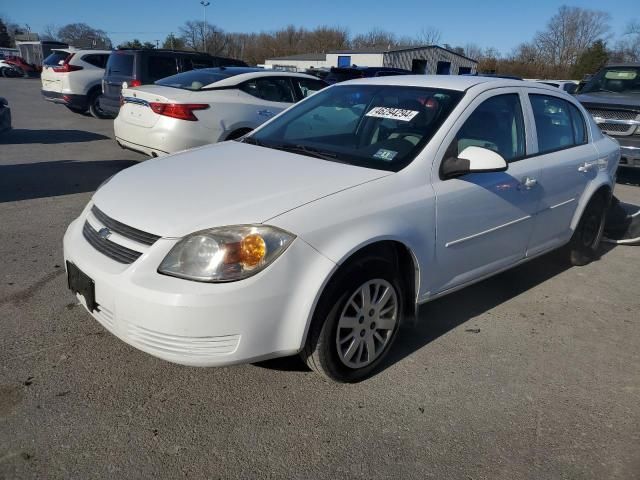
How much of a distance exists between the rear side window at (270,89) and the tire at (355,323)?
499 cm

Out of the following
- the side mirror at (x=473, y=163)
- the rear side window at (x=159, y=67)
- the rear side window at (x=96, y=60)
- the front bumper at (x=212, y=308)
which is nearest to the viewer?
the front bumper at (x=212, y=308)

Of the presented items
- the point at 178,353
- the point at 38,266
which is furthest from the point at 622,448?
the point at 38,266

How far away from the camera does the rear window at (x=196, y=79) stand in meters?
7.01

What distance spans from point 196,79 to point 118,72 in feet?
12.0

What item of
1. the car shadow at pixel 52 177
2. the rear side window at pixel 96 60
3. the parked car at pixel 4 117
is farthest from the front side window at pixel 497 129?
the rear side window at pixel 96 60

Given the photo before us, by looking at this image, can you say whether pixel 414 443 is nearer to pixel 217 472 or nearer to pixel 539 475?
pixel 539 475

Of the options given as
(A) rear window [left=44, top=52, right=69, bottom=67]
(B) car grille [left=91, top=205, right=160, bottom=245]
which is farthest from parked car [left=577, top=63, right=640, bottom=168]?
(A) rear window [left=44, top=52, right=69, bottom=67]

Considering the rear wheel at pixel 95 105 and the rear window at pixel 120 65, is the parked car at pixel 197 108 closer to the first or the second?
the rear window at pixel 120 65

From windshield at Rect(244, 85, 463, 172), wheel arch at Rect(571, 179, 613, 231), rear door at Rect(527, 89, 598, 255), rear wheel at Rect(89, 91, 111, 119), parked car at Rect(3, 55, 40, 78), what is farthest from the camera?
parked car at Rect(3, 55, 40, 78)

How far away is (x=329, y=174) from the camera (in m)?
2.91

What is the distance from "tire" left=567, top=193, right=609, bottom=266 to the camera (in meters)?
4.74

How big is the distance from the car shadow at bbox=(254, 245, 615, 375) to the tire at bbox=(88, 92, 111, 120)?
10804 mm

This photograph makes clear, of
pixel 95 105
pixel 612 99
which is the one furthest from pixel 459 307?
pixel 95 105

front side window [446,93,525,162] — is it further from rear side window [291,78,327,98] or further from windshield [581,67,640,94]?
windshield [581,67,640,94]
